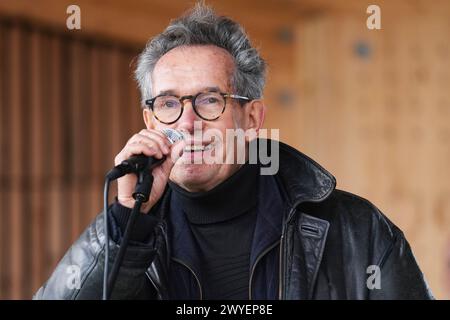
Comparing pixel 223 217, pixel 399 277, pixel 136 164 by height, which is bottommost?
pixel 399 277

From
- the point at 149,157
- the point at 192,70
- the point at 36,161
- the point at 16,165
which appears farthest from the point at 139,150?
the point at 36,161

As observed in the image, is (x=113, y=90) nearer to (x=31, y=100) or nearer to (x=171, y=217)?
(x=31, y=100)

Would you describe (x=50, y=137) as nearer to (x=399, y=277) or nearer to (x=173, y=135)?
(x=173, y=135)

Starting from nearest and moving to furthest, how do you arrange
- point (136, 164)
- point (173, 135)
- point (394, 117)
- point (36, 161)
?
point (136, 164), point (173, 135), point (394, 117), point (36, 161)

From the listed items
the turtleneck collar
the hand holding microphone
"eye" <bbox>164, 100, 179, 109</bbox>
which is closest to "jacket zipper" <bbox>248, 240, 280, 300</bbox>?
the turtleneck collar

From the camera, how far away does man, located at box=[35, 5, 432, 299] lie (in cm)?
139

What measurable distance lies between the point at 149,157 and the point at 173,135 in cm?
11

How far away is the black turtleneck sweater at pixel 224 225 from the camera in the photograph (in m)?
1.52

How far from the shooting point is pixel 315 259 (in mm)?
1428

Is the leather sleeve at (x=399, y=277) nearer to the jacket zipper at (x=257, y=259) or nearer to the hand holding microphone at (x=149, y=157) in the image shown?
the jacket zipper at (x=257, y=259)

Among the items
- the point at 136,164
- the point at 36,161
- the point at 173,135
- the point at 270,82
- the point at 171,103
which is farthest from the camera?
the point at 36,161

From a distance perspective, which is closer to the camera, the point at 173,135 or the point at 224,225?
the point at 173,135

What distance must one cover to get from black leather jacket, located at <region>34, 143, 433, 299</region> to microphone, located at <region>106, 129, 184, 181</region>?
0.55 feet

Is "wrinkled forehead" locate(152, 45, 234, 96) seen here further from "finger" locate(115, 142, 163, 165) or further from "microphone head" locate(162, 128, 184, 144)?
"finger" locate(115, 142, 163, 165)
